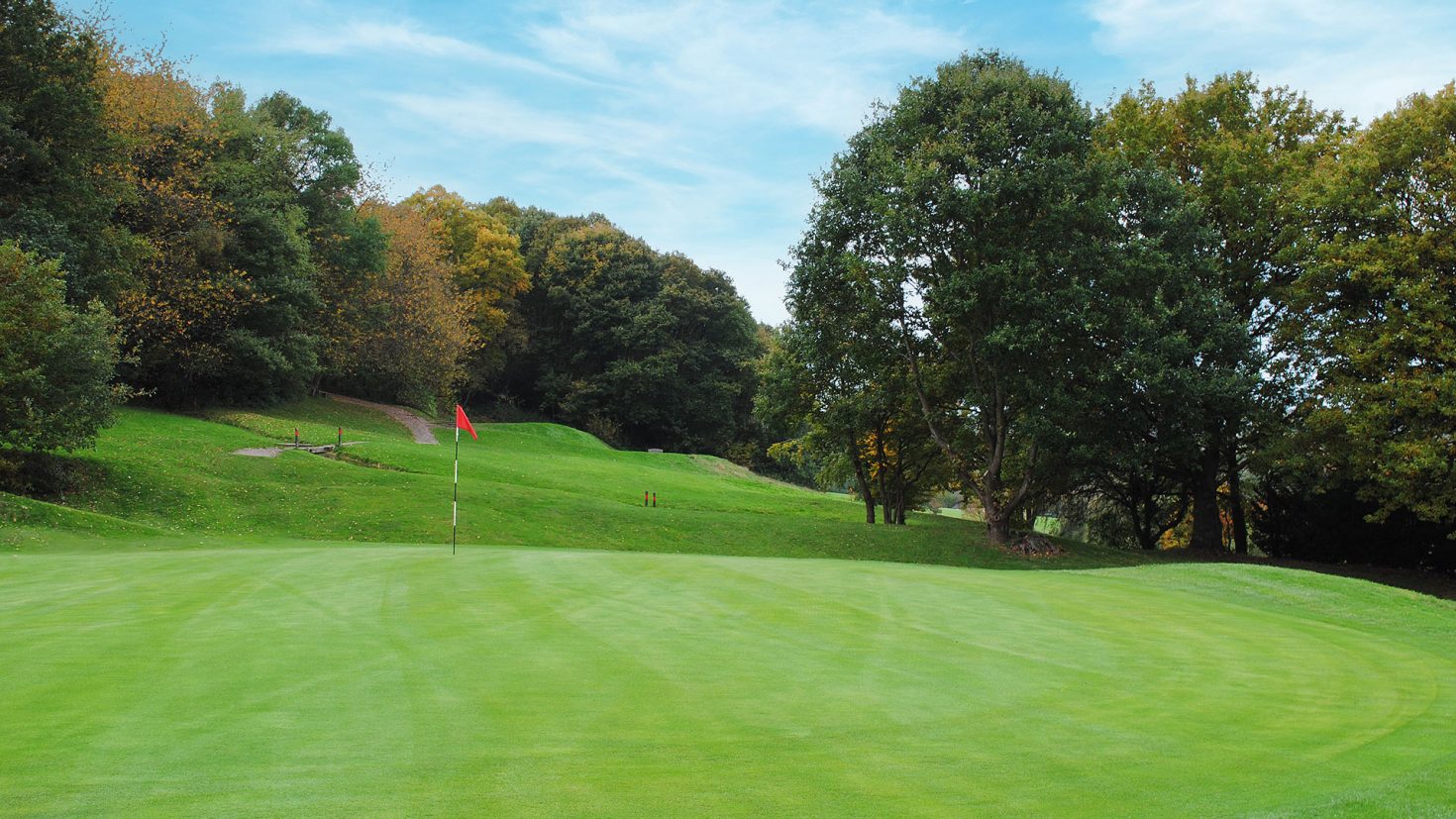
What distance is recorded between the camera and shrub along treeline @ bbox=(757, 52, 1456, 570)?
29.0 m

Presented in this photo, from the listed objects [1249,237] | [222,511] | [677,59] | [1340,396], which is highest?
[677,59]

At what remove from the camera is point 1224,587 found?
61.0ft

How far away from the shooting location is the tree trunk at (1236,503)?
1432 inches

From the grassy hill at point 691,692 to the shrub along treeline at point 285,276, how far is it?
20131mm

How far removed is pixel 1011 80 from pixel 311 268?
3861cm

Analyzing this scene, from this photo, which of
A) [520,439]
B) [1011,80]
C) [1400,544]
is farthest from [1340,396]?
[520,439]

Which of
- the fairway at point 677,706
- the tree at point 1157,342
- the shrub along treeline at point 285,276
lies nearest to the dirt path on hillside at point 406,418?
the shrub along treeline at point 285,276

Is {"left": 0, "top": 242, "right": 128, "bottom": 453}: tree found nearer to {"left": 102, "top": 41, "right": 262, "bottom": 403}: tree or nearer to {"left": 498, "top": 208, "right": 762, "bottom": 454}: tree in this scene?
{"left": 102, "top": 41, "right": 262, "bottom": 403}: tree

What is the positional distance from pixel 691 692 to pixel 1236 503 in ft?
120

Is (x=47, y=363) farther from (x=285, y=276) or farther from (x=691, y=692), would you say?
(x=691, y=692)

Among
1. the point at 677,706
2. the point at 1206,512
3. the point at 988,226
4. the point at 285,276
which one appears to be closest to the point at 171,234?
the point at 285,276

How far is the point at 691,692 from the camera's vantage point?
22.9 feet

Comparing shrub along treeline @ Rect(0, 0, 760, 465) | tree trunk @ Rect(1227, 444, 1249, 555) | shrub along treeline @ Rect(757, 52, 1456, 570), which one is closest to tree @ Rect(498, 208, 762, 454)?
shrub along treeline @ Rect(0, 0, 760, 465)

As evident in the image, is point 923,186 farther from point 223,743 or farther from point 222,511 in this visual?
point 223,743
